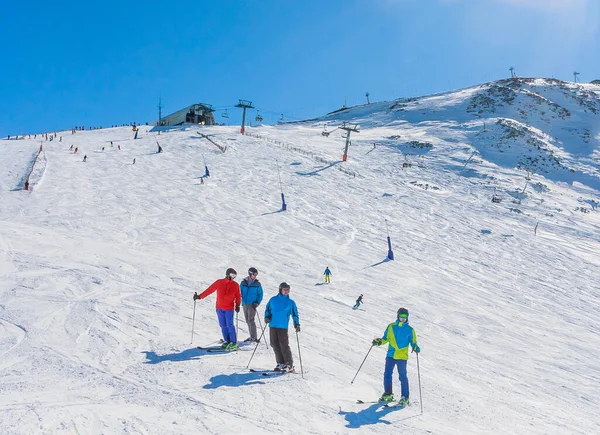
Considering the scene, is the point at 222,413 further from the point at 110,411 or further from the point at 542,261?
the point at 542,261

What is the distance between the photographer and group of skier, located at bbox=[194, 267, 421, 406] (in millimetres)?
7562

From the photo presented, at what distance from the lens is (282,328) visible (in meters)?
8.16

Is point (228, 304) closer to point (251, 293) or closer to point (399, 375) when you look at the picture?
point (251, 293)

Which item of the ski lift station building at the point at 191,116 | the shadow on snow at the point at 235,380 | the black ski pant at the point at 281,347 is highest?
the ski lift station building at the point at 191,116

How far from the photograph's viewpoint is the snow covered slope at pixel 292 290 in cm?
675

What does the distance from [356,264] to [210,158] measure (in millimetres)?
21166

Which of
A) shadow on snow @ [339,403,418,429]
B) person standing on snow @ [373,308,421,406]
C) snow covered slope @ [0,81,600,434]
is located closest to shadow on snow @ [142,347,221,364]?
snow covered slope @ [0,81,600,434]

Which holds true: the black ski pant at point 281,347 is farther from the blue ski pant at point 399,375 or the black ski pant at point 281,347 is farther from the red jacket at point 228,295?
the blue ski pant at point 399,375

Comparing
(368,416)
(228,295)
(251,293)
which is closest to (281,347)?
(228,295)

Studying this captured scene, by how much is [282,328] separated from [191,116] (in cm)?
6171

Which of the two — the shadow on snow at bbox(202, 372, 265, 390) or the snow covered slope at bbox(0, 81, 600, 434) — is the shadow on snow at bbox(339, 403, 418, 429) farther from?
the shadow on snow at bbox(202, 372, 265, 390)

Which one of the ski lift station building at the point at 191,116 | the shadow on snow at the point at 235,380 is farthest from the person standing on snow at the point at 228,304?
the ski lift station building at the point at 191,116

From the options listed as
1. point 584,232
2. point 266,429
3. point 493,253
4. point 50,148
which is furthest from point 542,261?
point 50,148

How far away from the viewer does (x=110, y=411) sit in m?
6.01
